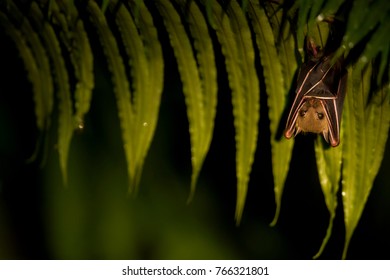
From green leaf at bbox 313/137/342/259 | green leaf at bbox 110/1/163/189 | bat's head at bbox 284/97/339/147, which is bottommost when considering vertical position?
green leaf at bbox 313/137/342/259

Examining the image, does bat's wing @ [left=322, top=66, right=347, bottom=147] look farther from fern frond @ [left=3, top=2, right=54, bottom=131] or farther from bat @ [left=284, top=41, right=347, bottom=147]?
fern frond @ [left=3, top=2, right=54, bottom=131]

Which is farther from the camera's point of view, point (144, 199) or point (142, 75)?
point (144, 199)

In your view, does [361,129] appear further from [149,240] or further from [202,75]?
[149,240]

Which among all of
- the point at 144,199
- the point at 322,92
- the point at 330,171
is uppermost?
the point at 322,92

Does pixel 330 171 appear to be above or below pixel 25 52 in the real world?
below

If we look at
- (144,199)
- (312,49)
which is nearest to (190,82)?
(312,49)

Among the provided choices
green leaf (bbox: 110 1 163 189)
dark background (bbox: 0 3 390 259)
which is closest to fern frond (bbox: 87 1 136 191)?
green leaf (bbox: 110 1 163 189)

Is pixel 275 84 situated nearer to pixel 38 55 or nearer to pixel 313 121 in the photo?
pixel 313 121
